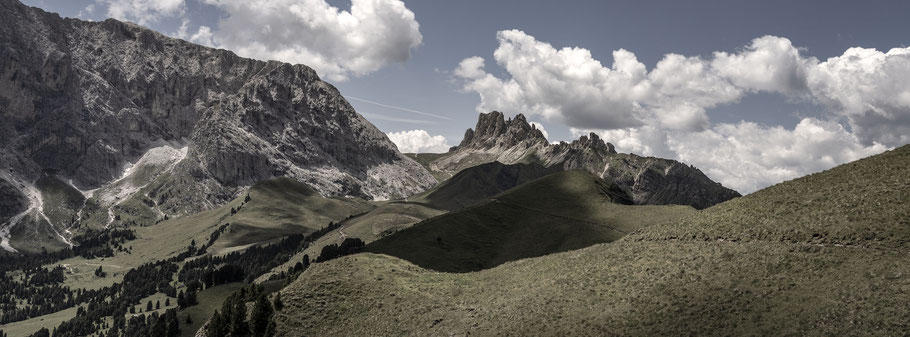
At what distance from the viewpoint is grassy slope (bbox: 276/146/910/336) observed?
183 feet

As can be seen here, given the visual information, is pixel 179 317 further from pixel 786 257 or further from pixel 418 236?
pixel 786 257

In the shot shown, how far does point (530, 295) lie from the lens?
79.4 m

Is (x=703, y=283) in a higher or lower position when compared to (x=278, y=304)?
higher

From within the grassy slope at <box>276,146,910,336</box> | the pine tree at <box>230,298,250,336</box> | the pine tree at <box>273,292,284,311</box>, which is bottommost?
the pine tree at <box>230,298,250,336</box>

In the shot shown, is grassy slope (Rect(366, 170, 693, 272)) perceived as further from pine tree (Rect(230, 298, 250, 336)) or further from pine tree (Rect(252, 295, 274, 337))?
pine tree (Rect(252, 295, 274, 337))

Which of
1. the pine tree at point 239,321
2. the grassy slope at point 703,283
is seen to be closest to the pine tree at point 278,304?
the grassy slope at point 703,283

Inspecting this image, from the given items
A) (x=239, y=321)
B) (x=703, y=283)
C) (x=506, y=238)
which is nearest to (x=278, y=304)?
(x=239, y=321)

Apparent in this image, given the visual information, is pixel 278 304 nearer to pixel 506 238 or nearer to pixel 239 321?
pixel 239 321

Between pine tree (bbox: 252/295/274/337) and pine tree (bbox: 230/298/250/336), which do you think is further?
pine tree (bbox: 230/298/250/336)

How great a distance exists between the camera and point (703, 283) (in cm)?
6662

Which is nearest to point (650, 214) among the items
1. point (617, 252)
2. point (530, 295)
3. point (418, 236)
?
point (418, 236)

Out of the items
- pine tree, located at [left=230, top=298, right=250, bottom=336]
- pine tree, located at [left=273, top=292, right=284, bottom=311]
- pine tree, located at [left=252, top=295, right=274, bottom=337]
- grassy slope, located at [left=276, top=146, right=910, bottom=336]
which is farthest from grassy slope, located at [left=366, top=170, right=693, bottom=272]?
pine tree, located at [left=252, top=295, right=274, bottom=337]

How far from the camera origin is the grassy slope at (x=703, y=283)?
55.8 meters

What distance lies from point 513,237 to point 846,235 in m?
127
